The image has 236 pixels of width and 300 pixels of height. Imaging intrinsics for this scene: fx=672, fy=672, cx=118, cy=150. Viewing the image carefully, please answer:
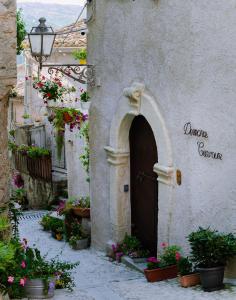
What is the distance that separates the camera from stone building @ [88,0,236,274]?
8.14 m

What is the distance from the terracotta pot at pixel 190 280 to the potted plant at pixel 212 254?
0.98 feet

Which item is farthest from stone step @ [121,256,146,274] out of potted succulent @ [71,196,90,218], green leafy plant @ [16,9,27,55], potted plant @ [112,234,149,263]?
green leafy plant @ [16,9,27,55]

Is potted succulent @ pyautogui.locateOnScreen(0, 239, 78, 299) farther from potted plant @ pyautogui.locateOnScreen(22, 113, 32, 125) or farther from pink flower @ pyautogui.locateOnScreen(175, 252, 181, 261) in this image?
potted plant @ pyautogui.locateOnScreen(22, 113, 32, 125)

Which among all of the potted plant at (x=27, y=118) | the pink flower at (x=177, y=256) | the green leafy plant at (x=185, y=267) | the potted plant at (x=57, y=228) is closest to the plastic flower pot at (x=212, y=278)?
the green leafy plant at (x=185, y=267)

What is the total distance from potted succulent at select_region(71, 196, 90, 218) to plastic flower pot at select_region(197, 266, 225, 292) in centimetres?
559

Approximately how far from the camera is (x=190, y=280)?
8219 millimetres

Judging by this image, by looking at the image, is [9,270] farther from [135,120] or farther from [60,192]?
[60,192]

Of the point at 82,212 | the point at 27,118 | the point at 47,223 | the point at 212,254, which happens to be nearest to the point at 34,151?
the point at 27,118

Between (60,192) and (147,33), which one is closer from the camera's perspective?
(147,33)

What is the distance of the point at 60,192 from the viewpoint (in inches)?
795

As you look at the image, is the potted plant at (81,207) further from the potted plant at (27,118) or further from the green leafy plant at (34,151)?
the potted plant at (27,118)

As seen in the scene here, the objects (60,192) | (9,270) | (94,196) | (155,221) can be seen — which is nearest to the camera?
(9,270)

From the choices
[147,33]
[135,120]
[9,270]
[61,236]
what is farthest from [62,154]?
[9,270]

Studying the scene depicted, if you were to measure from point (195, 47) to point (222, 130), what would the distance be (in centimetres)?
116
